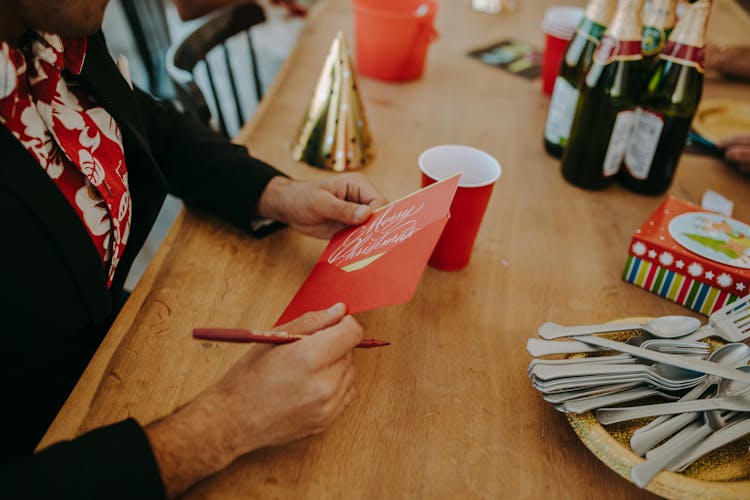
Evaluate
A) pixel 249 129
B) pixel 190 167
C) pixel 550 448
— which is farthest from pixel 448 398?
pixel 249 129

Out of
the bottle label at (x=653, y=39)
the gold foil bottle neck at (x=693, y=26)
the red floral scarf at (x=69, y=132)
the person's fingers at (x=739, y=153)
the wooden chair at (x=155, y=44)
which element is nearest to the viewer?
the red floral scarf at (x=69, y=132)

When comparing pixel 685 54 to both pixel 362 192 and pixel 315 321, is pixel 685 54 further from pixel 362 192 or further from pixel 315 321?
pixel 315 321

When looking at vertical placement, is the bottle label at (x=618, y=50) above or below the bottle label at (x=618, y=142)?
above

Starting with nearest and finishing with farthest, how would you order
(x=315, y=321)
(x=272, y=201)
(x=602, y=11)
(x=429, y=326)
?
(x=315, y=321), (x=429, y=326), (x=272, y=201), (x=602, y=11)

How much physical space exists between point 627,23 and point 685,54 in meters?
0.12

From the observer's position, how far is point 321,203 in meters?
0.81

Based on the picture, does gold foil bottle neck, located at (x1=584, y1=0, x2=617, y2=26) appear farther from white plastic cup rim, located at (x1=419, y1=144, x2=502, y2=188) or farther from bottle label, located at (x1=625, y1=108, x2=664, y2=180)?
white plastic cup rim, located at (x1=419, y1=144, x2=502, y2=188)

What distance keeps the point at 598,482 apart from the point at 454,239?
14.6 inches

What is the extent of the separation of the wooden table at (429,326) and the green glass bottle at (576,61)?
0.11 metres

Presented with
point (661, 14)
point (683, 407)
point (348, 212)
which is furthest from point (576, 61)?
point (683, 407)

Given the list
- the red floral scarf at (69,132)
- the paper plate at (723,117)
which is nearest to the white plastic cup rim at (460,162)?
the red floral scarf at (69,132)

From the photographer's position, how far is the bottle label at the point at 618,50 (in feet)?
2.98

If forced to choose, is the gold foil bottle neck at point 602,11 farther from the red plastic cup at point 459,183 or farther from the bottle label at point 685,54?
the red plastic cup at point 459,183

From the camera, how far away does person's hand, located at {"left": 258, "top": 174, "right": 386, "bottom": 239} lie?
790 millimetres
